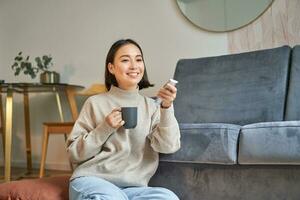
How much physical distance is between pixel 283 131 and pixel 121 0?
1.86 meters

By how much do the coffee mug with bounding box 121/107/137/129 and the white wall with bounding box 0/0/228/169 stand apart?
4.29 ft

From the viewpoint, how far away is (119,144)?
1.12 meters

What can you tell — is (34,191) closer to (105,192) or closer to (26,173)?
(105,192)

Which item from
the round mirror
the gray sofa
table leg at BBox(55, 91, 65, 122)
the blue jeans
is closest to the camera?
the blue jeans

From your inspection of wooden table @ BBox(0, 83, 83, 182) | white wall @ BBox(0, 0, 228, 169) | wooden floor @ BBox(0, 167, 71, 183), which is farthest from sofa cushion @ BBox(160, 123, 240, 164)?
wooden floor @ BBox(0, 167, 71, 183)

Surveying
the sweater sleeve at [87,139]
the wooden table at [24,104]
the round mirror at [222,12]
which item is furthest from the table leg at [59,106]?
the sweater sleeve at [87,139]

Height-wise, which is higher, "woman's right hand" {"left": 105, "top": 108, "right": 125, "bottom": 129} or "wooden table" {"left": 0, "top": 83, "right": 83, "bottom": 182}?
"woman's right hand" {"left": 105, "top": 108, "right": 125, "bottom": 129}

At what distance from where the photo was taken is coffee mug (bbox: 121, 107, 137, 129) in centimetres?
101

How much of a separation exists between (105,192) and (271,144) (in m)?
0.51

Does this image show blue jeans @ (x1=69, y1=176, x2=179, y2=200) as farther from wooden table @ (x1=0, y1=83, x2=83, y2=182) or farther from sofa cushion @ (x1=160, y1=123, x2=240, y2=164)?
wooden table @ (x1=0, y1=83, x2=83, y2=182)

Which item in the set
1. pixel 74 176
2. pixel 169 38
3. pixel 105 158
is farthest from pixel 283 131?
pixel 169 38

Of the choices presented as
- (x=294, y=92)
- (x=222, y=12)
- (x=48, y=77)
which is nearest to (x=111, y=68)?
(x=294, y=92)

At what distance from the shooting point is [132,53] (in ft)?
3.98

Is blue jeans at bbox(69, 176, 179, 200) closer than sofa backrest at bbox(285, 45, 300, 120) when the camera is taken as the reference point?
Yes
